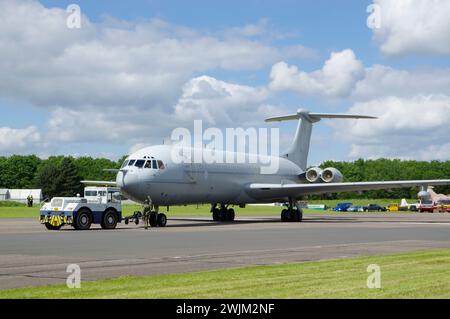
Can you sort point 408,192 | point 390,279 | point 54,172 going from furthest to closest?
point 408,192 → point 54,172 → point 390,279

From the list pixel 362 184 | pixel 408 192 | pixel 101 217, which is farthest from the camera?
pixel 408 192

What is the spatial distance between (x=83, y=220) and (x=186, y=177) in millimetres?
9431

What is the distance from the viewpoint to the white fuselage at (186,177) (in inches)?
1531

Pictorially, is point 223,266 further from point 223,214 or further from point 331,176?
point 331,176

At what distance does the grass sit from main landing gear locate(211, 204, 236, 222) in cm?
3448

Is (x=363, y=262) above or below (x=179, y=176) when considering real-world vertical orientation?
below

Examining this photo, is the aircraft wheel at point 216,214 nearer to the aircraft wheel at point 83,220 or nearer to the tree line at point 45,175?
the aircraft wheel at point 83,220

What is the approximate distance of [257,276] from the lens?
42.2 feet

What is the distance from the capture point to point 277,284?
11.6 meters

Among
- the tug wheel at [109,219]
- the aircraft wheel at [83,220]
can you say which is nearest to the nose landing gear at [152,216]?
the tug wheel at [109,219]

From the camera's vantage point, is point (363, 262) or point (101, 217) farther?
point (101, 217)
